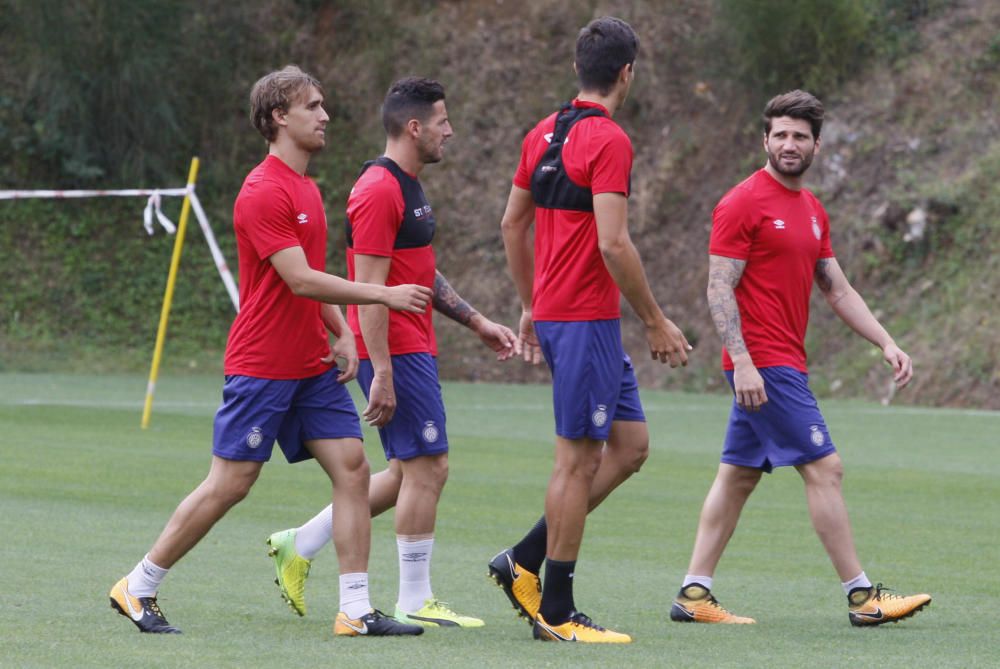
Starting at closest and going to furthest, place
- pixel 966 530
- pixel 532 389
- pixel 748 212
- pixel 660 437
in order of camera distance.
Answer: pixel 748 212, pixel 966 530, pixel 660 437, pixel 532 389

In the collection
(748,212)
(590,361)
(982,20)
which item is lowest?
(590,361)

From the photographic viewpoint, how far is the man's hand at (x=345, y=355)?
661cm

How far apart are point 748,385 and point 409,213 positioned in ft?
5.27

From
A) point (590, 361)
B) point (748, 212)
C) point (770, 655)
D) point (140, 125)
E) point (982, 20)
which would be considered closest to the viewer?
point (770, 655)

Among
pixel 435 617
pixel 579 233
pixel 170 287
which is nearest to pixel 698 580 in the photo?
pixel 435 617

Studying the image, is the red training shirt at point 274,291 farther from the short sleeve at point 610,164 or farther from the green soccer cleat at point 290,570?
the short sleeve at point 610,164

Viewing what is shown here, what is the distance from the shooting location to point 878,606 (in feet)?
22.7

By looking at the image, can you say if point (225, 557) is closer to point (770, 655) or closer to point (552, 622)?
point (552, 622)

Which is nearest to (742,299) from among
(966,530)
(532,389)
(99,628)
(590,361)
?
(590,361)

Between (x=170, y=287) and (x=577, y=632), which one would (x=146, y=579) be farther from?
(x=170, y=287)

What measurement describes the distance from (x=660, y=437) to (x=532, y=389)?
26.6 feet

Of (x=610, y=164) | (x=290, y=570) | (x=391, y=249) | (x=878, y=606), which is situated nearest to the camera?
(x=610, y=164)

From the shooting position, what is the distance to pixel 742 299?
723cm

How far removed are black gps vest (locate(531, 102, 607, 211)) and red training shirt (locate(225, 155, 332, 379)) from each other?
91cm
